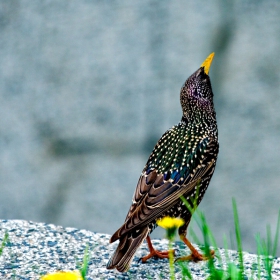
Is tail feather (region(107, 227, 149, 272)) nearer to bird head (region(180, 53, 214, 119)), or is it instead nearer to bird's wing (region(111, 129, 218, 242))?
bird's wing (region(111, 129, 218, 242))

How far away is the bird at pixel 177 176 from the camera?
295 centimetres

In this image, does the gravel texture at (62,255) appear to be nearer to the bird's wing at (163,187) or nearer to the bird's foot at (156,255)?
the bird's foot at (156,255)

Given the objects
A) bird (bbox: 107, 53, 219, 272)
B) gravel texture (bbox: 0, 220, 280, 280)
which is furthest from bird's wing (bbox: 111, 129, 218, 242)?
gravel texture (bbox: 0, 220, 280, 280)

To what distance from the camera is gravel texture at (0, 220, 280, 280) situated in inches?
116

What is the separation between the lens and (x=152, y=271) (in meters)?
3.04

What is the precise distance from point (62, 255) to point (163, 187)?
1.79ft

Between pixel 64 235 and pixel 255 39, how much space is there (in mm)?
2335

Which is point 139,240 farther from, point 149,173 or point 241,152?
point 241,152

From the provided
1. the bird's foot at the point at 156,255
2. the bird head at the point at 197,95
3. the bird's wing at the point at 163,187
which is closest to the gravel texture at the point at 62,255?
the bird's foot at the point at 156,255

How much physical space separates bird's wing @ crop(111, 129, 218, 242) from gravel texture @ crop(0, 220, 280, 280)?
0.24 metres

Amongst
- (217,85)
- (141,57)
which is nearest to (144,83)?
(141,57)

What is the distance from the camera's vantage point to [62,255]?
3164 mm

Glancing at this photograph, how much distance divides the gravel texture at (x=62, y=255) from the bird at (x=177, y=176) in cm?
12

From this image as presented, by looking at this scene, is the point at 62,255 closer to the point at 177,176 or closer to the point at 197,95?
the point at 177,176
